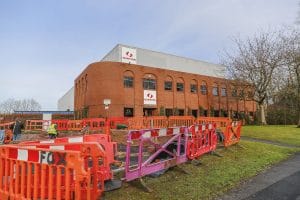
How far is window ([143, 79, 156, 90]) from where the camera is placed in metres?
47.7

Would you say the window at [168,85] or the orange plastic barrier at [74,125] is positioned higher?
the window at [168,85]

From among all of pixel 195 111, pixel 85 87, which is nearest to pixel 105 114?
pixel 85 87

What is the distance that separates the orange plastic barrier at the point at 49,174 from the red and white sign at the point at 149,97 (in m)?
40.9

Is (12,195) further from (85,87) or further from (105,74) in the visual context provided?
(85,87)

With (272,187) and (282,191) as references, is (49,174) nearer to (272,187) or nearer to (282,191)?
(282,191)

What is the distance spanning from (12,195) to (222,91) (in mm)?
56434

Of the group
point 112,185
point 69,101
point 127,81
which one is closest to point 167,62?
point 127,81

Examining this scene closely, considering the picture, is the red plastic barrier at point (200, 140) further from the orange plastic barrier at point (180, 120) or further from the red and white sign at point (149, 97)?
the red and white sign at point (149, 97)

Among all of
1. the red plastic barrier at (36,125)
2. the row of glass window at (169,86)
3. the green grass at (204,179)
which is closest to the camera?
the green grass at (204,179)

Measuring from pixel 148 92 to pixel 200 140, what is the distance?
3618cm

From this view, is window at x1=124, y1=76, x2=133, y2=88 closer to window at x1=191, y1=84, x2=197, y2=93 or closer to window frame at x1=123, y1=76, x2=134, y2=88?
window frame at x1=123, y1=76, x2=134, y2=88

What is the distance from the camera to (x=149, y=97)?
47750 millimetres

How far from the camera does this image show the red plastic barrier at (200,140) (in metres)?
10.5

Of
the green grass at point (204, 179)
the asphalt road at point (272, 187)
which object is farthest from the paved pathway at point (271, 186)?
the green grass at point (204, 179)
